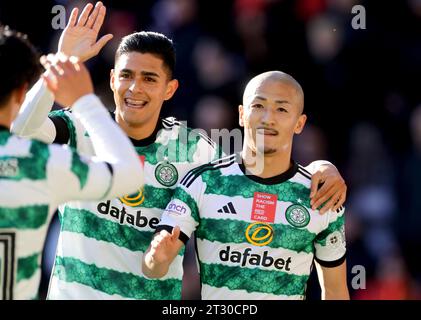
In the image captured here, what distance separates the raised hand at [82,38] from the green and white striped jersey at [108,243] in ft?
1.24

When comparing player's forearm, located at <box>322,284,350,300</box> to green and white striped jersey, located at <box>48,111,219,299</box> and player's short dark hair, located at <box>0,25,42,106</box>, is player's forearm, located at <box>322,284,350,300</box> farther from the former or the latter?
player's short dark hair, located at <box>0,25,42,106</box>

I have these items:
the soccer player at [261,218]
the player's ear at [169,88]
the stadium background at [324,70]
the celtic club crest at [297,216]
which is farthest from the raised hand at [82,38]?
the stadium background at [324,70]

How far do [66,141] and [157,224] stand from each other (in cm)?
→ 65

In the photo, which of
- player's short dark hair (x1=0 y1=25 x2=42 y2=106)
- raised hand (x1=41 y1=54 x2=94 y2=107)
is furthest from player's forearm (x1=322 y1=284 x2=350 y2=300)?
player's short dark hair (x1=0 y1=25 x2=42 y2=106)

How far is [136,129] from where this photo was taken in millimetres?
4973

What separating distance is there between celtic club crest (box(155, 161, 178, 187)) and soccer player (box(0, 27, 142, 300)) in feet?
5.12

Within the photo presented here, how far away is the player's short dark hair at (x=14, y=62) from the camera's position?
3.29m

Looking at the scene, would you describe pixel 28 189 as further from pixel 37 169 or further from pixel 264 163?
pixel 264 163

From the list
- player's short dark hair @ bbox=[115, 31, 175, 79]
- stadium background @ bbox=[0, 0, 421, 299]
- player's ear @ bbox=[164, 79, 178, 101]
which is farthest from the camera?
stadium background @ bbox=[0, 0, 421, 299]

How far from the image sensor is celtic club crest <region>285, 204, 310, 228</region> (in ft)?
15.3

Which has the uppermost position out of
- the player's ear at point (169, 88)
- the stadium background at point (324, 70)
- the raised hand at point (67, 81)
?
the stadium background at point (324, 70)

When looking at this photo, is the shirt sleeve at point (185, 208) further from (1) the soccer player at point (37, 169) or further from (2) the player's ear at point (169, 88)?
(1) the soccer player at point (37, 169)

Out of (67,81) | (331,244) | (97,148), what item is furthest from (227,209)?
(67,81)
